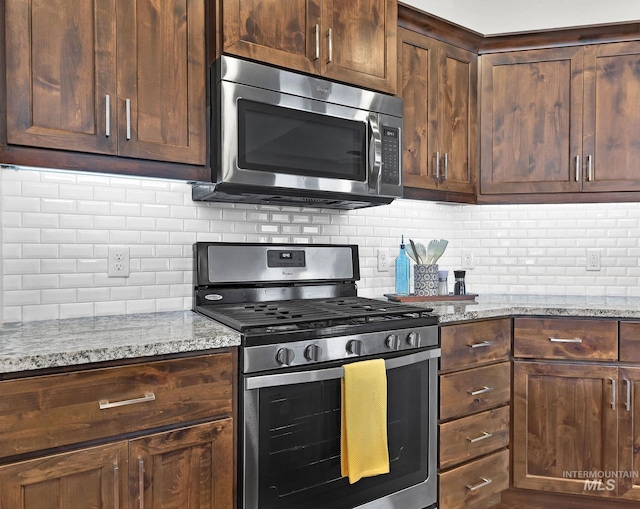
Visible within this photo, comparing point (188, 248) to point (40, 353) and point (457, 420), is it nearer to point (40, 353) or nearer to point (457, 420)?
point (40, 353)

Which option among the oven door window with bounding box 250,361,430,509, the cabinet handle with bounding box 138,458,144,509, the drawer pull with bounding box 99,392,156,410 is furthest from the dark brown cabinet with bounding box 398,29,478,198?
the cabinet handle with bounding box 138,458,144,509

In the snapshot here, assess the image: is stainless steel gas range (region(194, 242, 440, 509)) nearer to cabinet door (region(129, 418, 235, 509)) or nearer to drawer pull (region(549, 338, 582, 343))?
cabinet door (region(129, 418, 235, 509))

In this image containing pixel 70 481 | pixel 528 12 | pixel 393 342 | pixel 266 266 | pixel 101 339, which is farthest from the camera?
pixel 528 12

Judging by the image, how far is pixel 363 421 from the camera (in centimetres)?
166

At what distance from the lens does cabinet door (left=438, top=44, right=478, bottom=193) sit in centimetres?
246

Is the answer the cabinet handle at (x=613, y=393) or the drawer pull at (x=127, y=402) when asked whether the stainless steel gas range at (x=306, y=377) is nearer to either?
the drawer pull at (x=127, y=402)

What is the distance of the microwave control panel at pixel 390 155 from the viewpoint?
212 cm

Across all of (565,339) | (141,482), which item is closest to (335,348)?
(141,482)

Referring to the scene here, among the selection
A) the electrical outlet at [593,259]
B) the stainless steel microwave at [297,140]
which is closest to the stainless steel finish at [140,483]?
the stainless steel microwave at [297,140]

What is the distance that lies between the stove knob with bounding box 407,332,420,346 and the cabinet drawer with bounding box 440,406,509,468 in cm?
42

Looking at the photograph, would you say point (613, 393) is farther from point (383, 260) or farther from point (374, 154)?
point (374, 154)

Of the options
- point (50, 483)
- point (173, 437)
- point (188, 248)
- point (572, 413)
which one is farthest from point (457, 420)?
point (50, 483)

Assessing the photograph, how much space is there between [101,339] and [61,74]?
2.84ft

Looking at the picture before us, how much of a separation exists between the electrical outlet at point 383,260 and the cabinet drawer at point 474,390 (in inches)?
30.8
